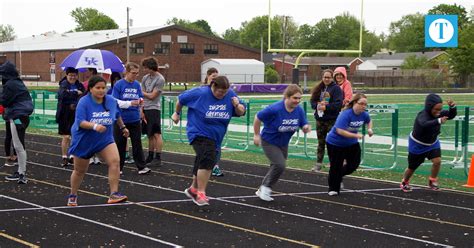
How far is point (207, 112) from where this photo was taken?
32.2ft

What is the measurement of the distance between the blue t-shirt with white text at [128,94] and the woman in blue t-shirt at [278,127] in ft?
10.4

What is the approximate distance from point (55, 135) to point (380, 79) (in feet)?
203

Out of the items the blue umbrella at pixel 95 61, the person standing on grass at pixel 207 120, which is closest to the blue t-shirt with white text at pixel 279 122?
the person standing on grass at pixel 207 120

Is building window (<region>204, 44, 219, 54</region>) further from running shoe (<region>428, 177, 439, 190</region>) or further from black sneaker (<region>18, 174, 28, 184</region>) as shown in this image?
running shoe (<region>428, 177, 439, 190</region>)

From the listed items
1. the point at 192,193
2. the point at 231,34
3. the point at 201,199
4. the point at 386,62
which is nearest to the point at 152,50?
the point at 386,62

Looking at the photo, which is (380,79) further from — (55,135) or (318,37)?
(55,135)

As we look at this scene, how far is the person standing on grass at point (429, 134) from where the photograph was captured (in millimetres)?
11125

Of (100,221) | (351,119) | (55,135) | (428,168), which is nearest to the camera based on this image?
(100,221)

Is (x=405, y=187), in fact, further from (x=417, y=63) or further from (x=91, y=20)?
(x=91, y=20)

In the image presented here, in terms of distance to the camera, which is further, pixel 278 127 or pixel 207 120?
pixel 278 127

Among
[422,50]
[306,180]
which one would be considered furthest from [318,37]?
[306,180]

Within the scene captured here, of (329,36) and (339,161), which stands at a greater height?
(329,36)

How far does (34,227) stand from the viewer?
8352 mm

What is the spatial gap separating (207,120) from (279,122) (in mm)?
992
